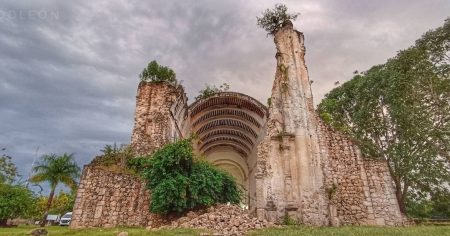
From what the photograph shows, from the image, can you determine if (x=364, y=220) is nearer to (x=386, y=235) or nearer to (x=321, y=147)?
(x=321, y=147)

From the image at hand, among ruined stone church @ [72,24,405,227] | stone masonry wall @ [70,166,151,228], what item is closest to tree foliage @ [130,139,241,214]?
stone masonry wall @ [70,166,151,228]

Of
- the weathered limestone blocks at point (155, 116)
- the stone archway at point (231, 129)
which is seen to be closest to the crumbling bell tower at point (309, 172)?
the stone archway at point (231, 129)

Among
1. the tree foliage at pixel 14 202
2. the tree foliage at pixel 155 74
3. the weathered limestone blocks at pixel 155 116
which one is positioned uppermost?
the tree foliage at pixel 155 74

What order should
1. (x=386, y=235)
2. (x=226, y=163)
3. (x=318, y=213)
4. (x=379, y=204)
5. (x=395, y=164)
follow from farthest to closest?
1. (x=226, y=163)
2. (x=395, y=164)
3. (x=379, y=204)
4. (x=318, y=213)
5. (x=386, y=235)

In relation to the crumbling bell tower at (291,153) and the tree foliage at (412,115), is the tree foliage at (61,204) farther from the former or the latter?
the tree foliage at (412,115)

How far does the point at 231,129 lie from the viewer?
2756 cm

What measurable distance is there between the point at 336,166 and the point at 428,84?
9123mm

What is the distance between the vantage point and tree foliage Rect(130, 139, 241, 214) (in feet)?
43.3

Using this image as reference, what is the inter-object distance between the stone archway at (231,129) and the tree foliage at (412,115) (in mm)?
6124

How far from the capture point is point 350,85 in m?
26.1

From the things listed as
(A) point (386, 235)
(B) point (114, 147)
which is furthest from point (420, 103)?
(B) point (114, 147)

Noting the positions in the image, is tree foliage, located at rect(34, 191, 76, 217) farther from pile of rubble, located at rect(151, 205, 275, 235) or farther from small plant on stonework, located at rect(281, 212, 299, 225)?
small plant on stonework, located at rect(281, 212, 299, 225)

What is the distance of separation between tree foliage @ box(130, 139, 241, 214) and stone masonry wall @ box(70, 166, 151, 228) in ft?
4.13

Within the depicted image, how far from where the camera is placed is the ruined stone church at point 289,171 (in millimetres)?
14492
